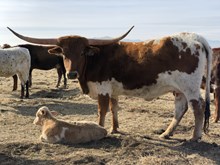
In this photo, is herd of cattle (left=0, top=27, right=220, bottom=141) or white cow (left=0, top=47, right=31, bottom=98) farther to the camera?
white cow (left=0, top=47, right=31, bottom=98)

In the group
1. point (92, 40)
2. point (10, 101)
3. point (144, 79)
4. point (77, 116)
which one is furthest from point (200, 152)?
point (10, 101)

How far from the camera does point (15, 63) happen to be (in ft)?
43.5

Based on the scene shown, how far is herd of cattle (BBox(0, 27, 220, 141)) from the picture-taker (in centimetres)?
743

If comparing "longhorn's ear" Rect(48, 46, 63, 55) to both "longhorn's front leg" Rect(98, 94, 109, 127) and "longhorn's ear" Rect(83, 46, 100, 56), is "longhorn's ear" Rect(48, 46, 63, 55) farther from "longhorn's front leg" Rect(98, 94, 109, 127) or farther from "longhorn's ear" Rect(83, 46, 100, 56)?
"longhorn's front leg" Rect(98, 94, 109, 127)

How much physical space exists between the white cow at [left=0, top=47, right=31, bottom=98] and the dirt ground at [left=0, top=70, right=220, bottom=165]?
1.44 m

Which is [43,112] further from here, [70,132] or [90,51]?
[90,51]

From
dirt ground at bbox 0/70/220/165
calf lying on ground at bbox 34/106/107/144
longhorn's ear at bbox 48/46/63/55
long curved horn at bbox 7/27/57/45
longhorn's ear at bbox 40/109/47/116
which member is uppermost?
long curved horn at bbox 7/27/57/45

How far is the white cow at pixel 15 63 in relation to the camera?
13.0 metres

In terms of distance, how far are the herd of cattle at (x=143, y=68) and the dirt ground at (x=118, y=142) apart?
0.48 metres

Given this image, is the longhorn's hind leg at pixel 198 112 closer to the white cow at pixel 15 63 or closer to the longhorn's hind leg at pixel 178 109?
the longhorn's hind leg at pixel 178 109

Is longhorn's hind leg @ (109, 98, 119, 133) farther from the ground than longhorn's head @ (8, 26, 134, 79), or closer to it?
closer to it

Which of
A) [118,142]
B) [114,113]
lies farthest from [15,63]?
[118,142]

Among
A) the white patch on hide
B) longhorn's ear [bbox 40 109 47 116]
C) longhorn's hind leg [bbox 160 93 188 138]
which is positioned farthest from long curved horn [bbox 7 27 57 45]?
longhorn's hind leg [bbox 160 93 188 138]

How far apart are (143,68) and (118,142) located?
143 cm
